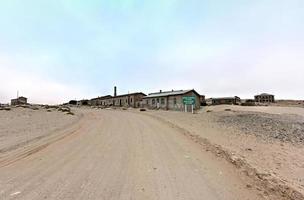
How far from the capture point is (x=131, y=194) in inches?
237

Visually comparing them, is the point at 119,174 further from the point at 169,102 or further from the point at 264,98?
the point at 264,98

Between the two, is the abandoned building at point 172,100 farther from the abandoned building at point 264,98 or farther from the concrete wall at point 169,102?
the abandoned building at point 264,98

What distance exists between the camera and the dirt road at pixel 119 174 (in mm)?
6090

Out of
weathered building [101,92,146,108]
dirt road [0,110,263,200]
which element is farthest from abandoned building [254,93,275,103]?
dirt road [0,110,263,200]

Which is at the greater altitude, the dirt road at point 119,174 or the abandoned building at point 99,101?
the abandoned building at point 99,101

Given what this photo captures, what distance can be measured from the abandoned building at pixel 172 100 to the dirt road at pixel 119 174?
4380 cm

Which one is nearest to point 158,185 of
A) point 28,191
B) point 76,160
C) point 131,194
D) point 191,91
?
point 131,194

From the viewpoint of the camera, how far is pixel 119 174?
766 centimetres

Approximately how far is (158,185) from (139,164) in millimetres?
2268

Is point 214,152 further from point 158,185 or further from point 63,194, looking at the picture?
point 63,194

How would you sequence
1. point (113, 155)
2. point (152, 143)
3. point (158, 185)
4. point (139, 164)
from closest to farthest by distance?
point (158, 185) < point (139, 164) < point (113, 155) < point (152, 143)

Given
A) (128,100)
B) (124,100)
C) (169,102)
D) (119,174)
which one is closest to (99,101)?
(124,100)

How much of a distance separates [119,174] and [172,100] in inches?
2150

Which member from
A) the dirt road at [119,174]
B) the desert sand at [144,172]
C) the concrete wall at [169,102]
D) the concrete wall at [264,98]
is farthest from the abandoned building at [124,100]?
the dirt road at [119,174]
